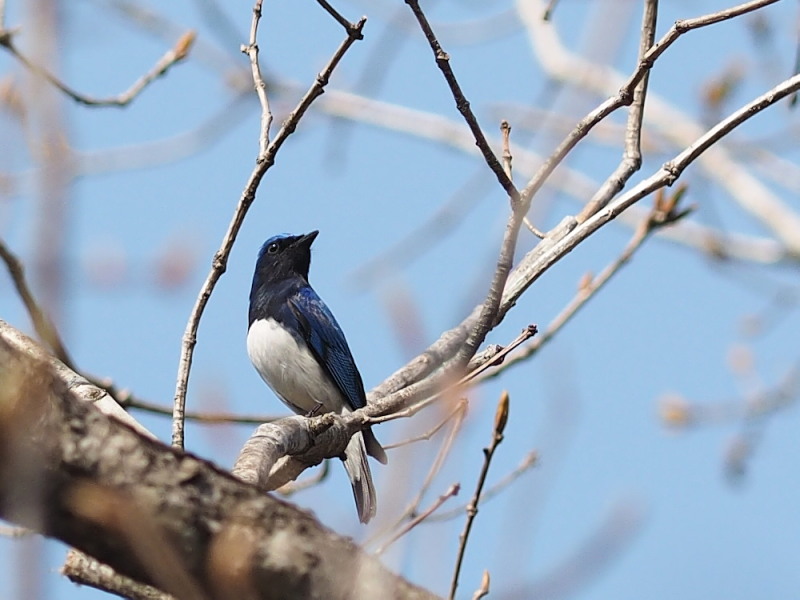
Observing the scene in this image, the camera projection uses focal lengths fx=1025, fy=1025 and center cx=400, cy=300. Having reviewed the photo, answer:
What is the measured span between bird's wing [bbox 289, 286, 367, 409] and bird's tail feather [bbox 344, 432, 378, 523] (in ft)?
3.44

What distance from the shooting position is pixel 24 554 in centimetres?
108

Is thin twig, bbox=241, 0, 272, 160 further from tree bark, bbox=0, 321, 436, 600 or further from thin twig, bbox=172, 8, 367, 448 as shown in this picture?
tree bark, bbox=0, 321, 436, 600

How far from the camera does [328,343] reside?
25.6 feet

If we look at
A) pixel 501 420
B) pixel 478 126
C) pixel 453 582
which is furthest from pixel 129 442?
pixel 478 126

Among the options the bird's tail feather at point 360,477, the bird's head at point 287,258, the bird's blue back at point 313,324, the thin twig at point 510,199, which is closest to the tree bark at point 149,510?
the thin twig at point 510,199

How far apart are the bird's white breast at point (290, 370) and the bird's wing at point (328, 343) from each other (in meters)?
0.07

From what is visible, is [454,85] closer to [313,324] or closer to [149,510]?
[149,510]

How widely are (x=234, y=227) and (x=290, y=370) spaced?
3.65 meters

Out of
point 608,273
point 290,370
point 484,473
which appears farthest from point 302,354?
point 484,473

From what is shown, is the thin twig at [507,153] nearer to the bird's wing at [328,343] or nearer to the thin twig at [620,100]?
the thin twig at [620,100]

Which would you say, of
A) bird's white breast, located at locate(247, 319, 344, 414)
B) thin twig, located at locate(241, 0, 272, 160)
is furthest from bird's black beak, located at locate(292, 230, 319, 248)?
thin twig, located at locate(241, 0, 272, 160)

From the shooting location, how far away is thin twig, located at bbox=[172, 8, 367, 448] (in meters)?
3.71

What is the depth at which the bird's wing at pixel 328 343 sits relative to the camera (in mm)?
7570

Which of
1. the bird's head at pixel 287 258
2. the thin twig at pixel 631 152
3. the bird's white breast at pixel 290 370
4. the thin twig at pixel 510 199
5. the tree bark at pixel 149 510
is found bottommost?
the tree bark at pixel 149 510
